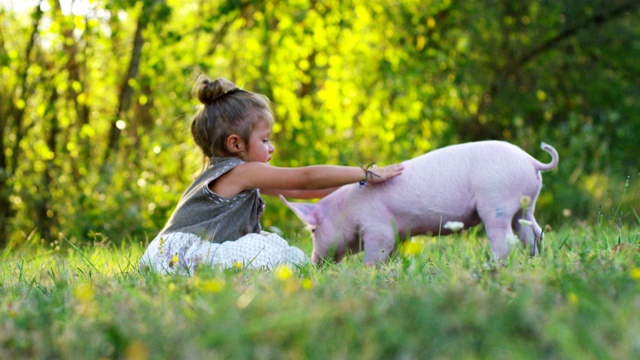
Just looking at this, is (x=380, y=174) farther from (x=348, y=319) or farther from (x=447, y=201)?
(x=348, y=319)

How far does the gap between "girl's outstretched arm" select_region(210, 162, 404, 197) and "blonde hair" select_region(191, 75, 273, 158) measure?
0.64ft

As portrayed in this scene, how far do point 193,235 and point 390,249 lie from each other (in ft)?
3.07

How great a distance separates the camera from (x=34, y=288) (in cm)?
279

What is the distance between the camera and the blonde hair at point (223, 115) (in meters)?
3.79

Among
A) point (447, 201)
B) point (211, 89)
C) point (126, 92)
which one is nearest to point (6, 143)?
point (126, 92)

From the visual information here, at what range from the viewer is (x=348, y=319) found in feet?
5.79

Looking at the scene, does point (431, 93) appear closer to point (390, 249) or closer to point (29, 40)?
point (29, 40)

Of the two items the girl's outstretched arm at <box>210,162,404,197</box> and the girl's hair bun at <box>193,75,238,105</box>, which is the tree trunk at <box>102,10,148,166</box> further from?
the girl's outstretched arm at <box>210,162,404,197</box>

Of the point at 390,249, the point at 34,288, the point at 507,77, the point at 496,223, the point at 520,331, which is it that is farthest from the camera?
the point at 507,77

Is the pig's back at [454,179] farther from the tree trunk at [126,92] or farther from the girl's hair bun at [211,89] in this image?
the tree trunk at [126,92]

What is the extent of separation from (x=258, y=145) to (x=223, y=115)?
228mm

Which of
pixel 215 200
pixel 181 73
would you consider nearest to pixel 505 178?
pixel 215 200

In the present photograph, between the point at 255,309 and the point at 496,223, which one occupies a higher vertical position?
the point at 255,309

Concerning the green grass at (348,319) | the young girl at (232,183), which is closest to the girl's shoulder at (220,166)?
the young girl at (232,183)
